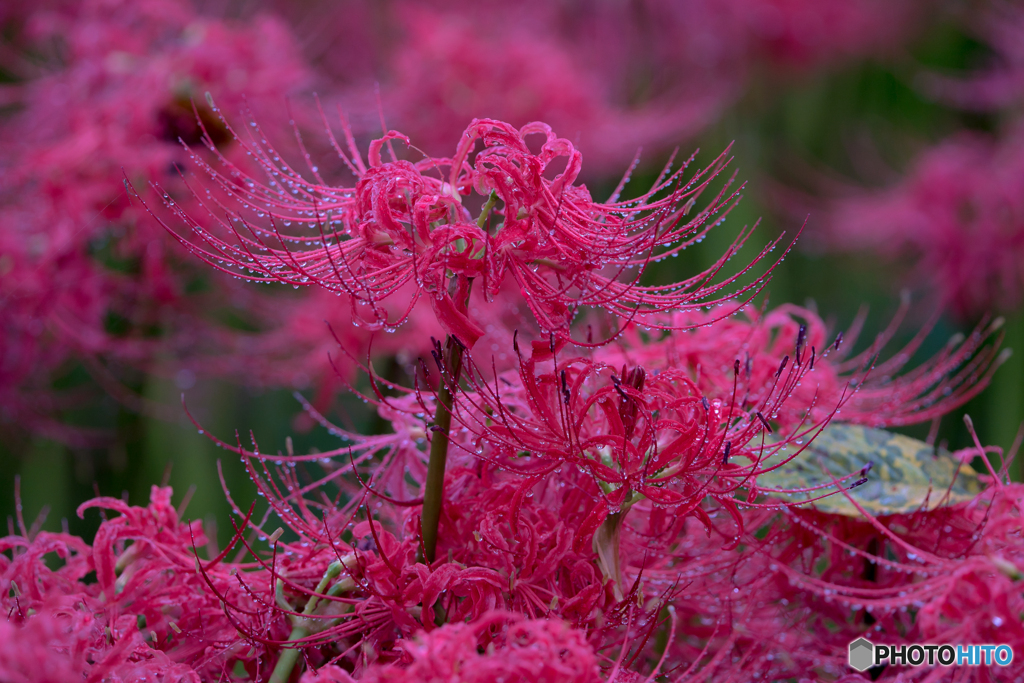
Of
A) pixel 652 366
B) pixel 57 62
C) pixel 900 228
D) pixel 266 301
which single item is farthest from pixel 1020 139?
pixel 57 62

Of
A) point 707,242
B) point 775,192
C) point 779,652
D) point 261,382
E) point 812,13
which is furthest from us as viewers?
point 812,13

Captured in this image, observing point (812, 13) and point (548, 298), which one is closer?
point (548, 298)

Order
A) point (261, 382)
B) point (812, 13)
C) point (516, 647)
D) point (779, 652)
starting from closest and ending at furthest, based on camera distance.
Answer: point (516, 647) < point (779, 652) < point (261, 382) < point (812, 13)

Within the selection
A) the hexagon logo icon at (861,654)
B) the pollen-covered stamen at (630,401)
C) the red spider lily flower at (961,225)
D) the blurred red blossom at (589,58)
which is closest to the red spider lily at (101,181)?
the blurred red blossom at (589,58)

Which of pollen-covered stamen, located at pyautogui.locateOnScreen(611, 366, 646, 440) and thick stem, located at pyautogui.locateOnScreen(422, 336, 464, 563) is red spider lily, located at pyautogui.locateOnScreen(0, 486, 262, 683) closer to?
thick stem, located at pyautogui.locateOnScreen(422, 336, 464, 563)

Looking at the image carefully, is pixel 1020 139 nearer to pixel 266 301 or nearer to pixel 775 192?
pixel 775 192

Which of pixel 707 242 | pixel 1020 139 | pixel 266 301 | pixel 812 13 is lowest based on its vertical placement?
pixel 266 301

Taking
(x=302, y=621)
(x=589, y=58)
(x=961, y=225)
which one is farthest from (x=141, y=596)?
(x=589, y=58)

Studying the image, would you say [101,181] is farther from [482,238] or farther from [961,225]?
→ [961,225]
